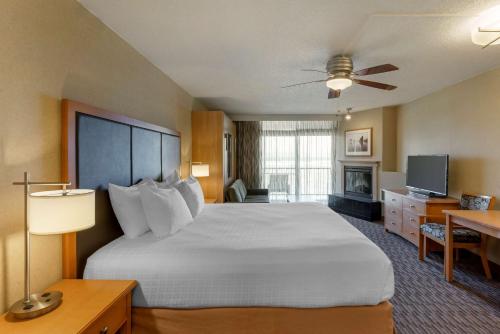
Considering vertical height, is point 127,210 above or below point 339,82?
below

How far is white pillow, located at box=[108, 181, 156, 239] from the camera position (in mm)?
2027

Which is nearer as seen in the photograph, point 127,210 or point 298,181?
point 127,210

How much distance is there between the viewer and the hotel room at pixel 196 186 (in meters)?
1.40

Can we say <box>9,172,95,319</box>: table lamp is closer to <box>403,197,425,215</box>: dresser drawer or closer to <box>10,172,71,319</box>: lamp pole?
<box>10,172,71,319</box>: lamp pole

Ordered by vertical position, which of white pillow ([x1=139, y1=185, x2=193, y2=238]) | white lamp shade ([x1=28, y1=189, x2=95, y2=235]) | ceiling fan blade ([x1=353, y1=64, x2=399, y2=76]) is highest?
ceiling fan blade ([x1=353, y1=64, x2=399, y2=76])

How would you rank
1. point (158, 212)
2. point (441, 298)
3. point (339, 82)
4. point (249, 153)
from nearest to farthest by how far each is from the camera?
1. point (158, 212)
2. point (441, 298)
3. point (339, 82)
4. point (249, 153)

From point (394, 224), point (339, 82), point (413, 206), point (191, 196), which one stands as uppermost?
point (339, 82)

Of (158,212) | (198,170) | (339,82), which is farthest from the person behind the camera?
(198,170)

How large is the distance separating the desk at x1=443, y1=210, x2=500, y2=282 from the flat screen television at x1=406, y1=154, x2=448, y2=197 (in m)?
0.94

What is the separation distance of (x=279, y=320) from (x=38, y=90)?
81.2 inches

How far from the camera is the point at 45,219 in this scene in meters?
1.19

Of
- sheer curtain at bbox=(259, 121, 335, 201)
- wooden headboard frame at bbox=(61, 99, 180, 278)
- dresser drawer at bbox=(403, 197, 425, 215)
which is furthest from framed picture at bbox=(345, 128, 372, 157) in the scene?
wooden headboard frame at bbox=(61, 99, 180, 278)

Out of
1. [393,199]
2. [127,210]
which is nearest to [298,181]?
[393,199]

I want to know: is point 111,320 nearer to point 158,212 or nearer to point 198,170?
point 158,212
